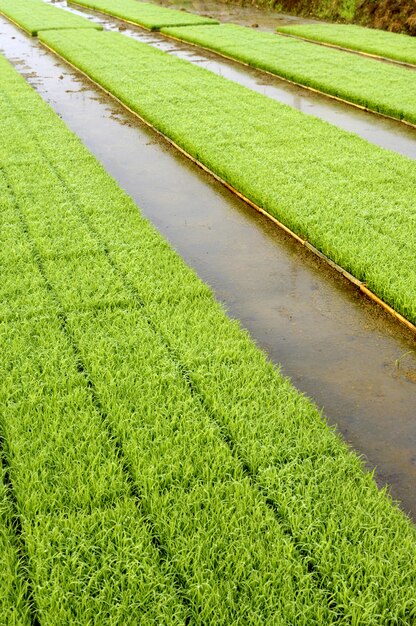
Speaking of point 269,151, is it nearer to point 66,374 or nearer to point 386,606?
point 66,374

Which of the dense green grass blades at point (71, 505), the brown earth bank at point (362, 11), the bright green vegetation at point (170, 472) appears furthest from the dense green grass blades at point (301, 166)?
the brown earth bank at point (362, 11)

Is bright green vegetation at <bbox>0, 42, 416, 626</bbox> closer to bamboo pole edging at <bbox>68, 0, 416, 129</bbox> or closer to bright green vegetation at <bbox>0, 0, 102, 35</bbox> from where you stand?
bamboo pole edging at <bbox>68, 0, 416, 129</bbox>

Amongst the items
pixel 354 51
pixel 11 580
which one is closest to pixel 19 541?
pixel 11 580

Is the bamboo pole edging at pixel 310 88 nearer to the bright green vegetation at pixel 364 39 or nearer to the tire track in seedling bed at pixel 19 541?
the bright green vegetation at pixel 364 39

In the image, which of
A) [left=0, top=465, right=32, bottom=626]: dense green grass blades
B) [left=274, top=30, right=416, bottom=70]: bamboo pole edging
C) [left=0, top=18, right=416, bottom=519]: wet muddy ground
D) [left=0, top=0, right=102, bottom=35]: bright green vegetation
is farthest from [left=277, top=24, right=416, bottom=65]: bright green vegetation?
[left=0, top=465, right=32, bottom=626]: dense green grass blades

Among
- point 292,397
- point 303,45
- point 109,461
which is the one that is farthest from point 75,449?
point 303,45
